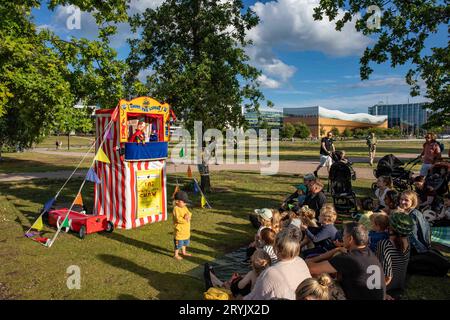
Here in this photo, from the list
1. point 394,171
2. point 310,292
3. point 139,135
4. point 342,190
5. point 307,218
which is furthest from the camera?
point 394,171

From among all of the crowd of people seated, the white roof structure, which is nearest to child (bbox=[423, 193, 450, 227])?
the crowd of people seated

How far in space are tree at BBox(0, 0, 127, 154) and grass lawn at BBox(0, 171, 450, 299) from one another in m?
3.55

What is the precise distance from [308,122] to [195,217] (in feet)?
470

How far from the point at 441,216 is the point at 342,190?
288 centimetres

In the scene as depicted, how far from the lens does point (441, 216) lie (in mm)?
8812

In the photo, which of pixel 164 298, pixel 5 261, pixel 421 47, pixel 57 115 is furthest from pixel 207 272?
pixel 421 47

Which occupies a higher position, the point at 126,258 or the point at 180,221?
the point at 180,221

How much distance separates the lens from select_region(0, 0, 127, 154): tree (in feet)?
32.4

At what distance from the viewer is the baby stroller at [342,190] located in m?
10.8

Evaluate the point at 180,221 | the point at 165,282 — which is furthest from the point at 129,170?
the point at 165,282

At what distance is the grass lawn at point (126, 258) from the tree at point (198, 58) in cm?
395

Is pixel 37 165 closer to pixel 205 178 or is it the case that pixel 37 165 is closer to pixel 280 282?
pixel 205 178

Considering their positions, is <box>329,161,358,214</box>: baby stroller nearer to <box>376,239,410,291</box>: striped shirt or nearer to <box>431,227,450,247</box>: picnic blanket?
<box>431,227,450,247</box>: picnic blanket

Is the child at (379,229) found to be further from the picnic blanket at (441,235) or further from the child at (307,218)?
the picnic blanket at (441,235)
